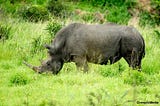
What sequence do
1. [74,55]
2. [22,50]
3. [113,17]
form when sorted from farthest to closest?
[113,17]
[22,50]
[74,55]

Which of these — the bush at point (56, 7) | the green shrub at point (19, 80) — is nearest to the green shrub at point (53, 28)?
the green shrub at point (19, 80)

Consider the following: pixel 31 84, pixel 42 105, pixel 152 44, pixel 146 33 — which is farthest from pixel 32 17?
pixel 42 105

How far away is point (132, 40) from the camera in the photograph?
13422 mm

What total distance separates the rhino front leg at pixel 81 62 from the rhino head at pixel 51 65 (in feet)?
1.38

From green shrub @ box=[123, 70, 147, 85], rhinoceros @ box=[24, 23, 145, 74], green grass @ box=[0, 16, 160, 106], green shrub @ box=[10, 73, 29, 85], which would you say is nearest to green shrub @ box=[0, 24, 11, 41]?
green grass @ box=[0, 16, 160, 106]

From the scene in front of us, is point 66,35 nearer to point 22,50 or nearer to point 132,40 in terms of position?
point 132,40

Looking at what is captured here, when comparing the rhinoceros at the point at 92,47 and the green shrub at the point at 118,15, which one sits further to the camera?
the green shrub at the point at 118,15

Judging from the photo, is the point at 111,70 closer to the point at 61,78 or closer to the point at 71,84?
the point at 61,78

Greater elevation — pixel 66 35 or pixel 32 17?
pixel 66 35

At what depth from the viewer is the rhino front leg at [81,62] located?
1309 cm

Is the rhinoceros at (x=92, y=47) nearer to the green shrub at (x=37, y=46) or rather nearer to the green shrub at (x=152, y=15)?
the green shrub at (x=37, y=46)

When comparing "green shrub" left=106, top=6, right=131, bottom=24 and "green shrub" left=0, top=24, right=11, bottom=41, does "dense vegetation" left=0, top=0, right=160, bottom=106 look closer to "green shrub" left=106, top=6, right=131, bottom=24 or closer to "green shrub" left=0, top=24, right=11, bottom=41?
"green shrub" left=0, top=24, right=11, bottom=41

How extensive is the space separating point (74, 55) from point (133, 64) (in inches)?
60.4

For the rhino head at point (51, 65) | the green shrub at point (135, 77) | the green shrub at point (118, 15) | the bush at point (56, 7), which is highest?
the green shrub at point (135, 77)
